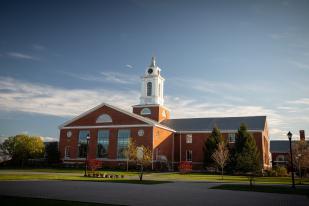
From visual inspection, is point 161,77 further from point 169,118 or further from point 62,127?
point 62,127

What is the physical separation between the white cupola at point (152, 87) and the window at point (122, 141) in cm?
1027

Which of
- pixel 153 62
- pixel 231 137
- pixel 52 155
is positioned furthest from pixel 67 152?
pixel 231 137

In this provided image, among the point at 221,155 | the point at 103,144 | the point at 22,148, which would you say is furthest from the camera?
the point at 22,148

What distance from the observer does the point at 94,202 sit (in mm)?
12414

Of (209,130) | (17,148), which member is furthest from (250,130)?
(17,148)

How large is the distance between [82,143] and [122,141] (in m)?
7.56

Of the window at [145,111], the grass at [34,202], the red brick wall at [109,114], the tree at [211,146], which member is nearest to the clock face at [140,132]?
the red brick wall at [109,114]

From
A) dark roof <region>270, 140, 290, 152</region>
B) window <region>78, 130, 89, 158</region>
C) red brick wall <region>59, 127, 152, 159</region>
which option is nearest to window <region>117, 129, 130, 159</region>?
red brick wall <region>59, 127, 152, 159</region>

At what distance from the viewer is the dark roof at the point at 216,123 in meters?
51.6

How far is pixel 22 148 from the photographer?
52.8m

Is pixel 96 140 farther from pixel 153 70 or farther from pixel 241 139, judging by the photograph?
pixel 241 139

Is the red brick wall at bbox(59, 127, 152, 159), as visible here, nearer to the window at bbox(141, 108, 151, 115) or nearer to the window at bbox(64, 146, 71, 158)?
the window at bbox(64, 146, 71, 158)

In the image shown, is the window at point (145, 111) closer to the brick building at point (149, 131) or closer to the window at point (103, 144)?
the brick building at point (149, 131)

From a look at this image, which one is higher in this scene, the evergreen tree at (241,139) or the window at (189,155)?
the evergreen tree at (241,139)
